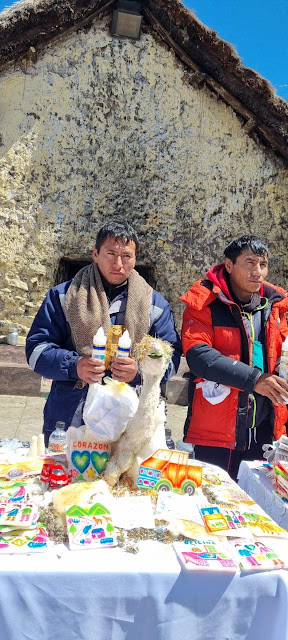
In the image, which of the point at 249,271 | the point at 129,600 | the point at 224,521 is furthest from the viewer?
the point at 249,271

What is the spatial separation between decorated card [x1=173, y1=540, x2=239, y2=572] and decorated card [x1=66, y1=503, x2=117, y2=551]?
0.21 m

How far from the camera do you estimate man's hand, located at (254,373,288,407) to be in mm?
2180

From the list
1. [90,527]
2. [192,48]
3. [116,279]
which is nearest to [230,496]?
[90,527]

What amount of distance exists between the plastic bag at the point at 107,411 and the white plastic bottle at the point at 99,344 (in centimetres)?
11

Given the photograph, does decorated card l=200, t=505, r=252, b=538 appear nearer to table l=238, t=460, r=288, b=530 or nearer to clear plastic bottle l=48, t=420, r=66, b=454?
table l=238, t=460, r=288, b=530

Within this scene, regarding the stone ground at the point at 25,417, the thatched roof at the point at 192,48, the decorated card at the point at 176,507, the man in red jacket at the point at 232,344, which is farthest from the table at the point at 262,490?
the thatched roof at the point at 192,48

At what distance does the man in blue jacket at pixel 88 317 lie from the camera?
7.33 feet

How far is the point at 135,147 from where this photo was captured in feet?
21.1

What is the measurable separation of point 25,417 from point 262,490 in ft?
11.0

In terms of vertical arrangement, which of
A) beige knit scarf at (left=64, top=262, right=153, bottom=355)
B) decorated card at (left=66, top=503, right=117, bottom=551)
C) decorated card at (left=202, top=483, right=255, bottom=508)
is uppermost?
beige knit scarf at (left=64, top=262, right=153, bottom=355)

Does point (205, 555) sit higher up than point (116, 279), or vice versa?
point (116, 279)

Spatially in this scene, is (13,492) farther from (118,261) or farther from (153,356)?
(118,261)

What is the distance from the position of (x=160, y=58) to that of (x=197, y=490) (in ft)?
20.1

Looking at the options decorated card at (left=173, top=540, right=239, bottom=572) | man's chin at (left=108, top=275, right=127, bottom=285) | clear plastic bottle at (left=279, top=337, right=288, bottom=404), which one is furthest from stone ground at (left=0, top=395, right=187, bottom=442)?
decorated card at (left=173, top=540, right=239, bottom=572)
